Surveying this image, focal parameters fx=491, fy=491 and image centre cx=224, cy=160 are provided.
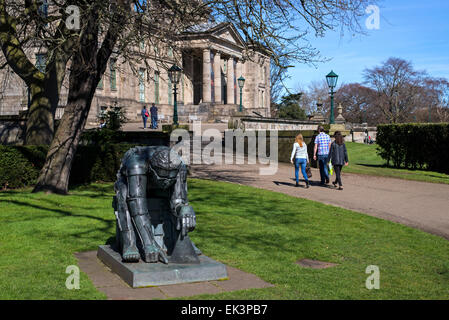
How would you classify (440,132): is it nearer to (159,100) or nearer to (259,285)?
(259,285)

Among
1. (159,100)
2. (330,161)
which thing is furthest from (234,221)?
(159,100)

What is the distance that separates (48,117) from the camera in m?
15.6

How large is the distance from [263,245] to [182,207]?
2.80 metres

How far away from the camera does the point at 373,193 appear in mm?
14852

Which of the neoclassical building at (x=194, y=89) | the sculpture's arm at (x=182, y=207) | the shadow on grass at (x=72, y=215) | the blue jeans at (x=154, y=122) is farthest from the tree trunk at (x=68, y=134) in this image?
the blue jeans at (x=154, y=122)

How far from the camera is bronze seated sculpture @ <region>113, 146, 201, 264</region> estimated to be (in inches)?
224

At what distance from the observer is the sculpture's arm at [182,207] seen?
18.6 feet

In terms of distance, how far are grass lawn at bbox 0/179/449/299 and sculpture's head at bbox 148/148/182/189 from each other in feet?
4.58

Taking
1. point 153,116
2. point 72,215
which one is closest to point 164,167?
point 72,215

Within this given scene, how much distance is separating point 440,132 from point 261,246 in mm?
17714

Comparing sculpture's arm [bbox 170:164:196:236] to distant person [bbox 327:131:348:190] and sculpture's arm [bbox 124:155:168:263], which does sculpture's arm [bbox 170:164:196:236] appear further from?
distant person [bbox 327:131:348:190]

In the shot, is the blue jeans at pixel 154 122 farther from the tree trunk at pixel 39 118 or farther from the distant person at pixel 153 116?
the tree trunk at pixel 39 118

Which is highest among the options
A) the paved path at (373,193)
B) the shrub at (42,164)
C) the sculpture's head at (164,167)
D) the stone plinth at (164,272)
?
the sculpture's head at (164,167)

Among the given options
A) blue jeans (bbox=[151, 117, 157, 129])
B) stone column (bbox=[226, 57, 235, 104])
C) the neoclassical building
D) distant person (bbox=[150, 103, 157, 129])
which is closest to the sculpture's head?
the neoclassical building
